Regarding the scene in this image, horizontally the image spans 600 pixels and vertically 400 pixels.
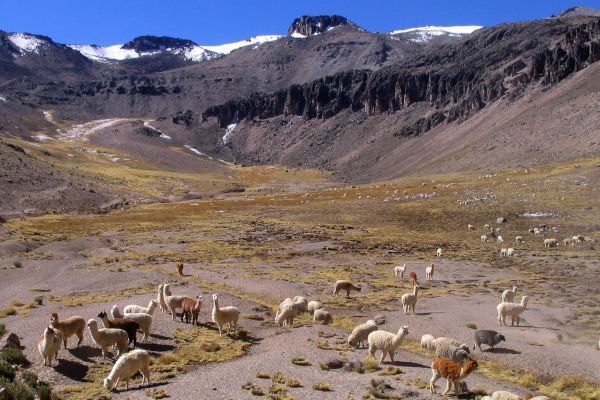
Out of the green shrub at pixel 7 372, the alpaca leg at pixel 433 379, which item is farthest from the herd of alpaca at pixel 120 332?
the alpaca leg at pixel 433 379

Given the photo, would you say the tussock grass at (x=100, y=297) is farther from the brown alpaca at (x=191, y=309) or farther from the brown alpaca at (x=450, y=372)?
the brown alpaca at (x=450, y=372)

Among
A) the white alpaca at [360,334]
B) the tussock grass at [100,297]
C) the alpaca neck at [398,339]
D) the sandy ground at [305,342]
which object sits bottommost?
the tussock grass at [100,297]

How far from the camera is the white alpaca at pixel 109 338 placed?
577 inches

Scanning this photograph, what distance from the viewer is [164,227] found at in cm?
6431

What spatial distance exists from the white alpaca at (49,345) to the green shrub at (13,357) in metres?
0.48

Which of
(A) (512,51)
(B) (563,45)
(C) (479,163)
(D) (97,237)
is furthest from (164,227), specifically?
(A) (512,51)

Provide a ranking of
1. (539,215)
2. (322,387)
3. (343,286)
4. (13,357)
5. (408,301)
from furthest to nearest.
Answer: (539,215)
(343,286)
(408,301)
(13,357)
(322,387)

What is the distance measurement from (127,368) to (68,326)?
13.3 ft

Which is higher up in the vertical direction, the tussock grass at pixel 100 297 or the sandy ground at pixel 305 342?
the sandy ground at pixel 305 342

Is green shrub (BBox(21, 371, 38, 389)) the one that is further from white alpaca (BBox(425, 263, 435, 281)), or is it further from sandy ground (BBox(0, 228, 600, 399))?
white alpaca (BBox(425, 263, 435, 281))

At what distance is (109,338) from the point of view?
48.7 ft

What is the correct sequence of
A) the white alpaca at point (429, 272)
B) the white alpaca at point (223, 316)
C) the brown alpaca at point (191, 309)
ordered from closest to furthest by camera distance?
the white alpaca at point (223, 316) → the brown alpaca at point (191, 309) → the white alpaca at point (429, 272)

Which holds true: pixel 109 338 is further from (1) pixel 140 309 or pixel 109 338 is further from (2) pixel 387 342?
(2) pixel 387 342

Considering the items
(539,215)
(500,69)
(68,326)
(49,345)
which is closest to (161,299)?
(68,326)
